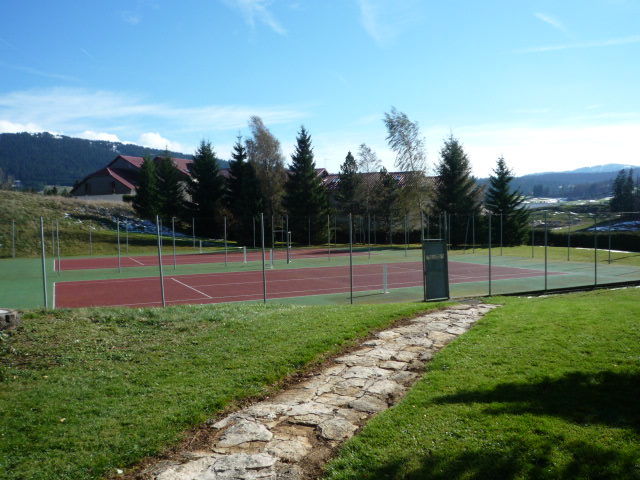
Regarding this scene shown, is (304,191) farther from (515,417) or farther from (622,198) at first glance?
(622,198)

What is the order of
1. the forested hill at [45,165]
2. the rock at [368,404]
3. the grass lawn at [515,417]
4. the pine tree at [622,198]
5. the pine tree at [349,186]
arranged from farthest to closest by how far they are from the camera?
the forested hill at [45,165] < the pine tree at [622,198] < the pine tree at [349,186] < the rock at [368,404] < the grass lawn at [515,417]

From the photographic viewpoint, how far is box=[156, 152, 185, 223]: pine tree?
5250cm

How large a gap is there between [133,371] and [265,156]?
149 ft

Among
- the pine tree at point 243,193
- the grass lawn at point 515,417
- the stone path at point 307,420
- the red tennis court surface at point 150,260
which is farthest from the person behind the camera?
the pine tree at point 243,193

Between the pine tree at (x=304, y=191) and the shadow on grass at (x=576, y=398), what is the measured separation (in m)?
43.5

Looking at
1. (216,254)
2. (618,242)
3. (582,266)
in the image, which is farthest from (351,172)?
(582,266)

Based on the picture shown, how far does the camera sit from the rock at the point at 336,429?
14.8 feet

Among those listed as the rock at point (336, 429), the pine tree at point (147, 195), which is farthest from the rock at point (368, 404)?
the pine tree at point (147, 195)

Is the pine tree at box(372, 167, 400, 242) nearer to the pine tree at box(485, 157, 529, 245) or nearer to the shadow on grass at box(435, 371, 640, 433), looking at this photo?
the pine tree at box(485, 157, 529, 245)

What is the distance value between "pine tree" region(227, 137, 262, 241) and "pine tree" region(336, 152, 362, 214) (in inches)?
397

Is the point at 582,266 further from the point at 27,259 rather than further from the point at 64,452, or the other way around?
the point at 27,259

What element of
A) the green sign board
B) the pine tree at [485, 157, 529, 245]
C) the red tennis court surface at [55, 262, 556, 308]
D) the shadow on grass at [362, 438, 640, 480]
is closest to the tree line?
the pine tree at [485, 157, 529, 245]

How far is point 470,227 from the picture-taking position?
43.9 meters

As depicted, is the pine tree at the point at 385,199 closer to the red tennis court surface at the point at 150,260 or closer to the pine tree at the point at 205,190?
the red tennis court surface at the point at 150,260
